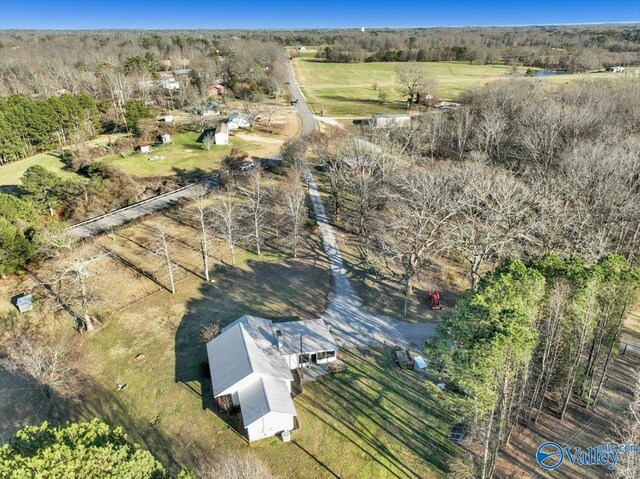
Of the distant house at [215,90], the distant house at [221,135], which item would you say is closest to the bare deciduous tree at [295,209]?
the distant house at [221,135]

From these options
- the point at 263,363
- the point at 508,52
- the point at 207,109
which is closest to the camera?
the point at 263,363

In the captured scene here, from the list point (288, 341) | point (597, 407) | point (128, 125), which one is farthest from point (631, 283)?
point (128, 125)

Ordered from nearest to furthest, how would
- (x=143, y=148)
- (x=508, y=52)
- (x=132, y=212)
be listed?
(x=132, y=212) → (x=143, y=148) → (x=508, y=52)

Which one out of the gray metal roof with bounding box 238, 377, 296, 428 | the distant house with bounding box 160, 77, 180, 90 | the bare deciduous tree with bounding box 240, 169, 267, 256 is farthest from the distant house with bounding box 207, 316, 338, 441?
the distant house with bounding box 160, 77, 180, 90

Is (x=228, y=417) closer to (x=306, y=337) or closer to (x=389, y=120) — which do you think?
(x=306, y=337)

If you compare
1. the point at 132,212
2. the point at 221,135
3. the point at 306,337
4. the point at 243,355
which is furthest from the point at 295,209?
the point at 221,135

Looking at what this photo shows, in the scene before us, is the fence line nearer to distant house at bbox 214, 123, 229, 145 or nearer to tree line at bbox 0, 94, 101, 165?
distant house at bbox 214, 123, 229, 145

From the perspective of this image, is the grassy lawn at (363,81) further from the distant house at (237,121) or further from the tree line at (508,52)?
the distant house at (237,121)
